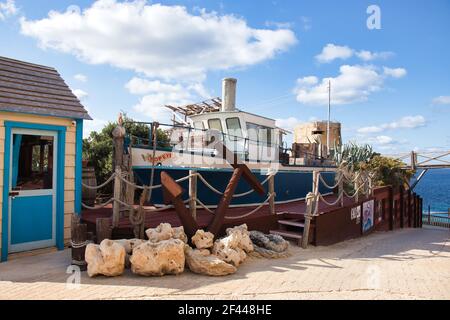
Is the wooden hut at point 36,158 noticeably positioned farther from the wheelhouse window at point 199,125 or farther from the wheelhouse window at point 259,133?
the wheelhouse window at point 259,133

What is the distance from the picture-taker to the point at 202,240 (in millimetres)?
5738

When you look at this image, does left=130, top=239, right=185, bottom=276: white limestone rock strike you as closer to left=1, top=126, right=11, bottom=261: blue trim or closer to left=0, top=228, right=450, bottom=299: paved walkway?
left=0, top=228, right=450, bottom=299: paved walkway

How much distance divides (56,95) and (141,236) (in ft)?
10.6

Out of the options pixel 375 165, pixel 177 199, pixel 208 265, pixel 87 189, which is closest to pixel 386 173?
pixel 375 165

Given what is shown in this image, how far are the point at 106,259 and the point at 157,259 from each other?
0.71 m

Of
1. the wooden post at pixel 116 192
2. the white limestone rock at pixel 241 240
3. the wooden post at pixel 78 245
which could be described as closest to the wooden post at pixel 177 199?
the white limestone rock at pixel 241 240

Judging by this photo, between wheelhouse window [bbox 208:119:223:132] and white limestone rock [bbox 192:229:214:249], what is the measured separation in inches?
224

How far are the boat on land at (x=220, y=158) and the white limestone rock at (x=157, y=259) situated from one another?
8.13 feet

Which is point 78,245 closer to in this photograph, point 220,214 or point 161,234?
point 161,234

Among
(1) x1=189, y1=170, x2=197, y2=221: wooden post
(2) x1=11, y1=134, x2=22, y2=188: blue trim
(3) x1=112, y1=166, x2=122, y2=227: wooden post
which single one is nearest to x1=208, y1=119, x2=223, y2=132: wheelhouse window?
(1) x1=189, y1=170, x2=197, y2=221: wooden post

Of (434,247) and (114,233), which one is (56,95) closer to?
(114,233)

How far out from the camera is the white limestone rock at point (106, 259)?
474 cm

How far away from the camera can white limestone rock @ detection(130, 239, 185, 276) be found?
191 inches
